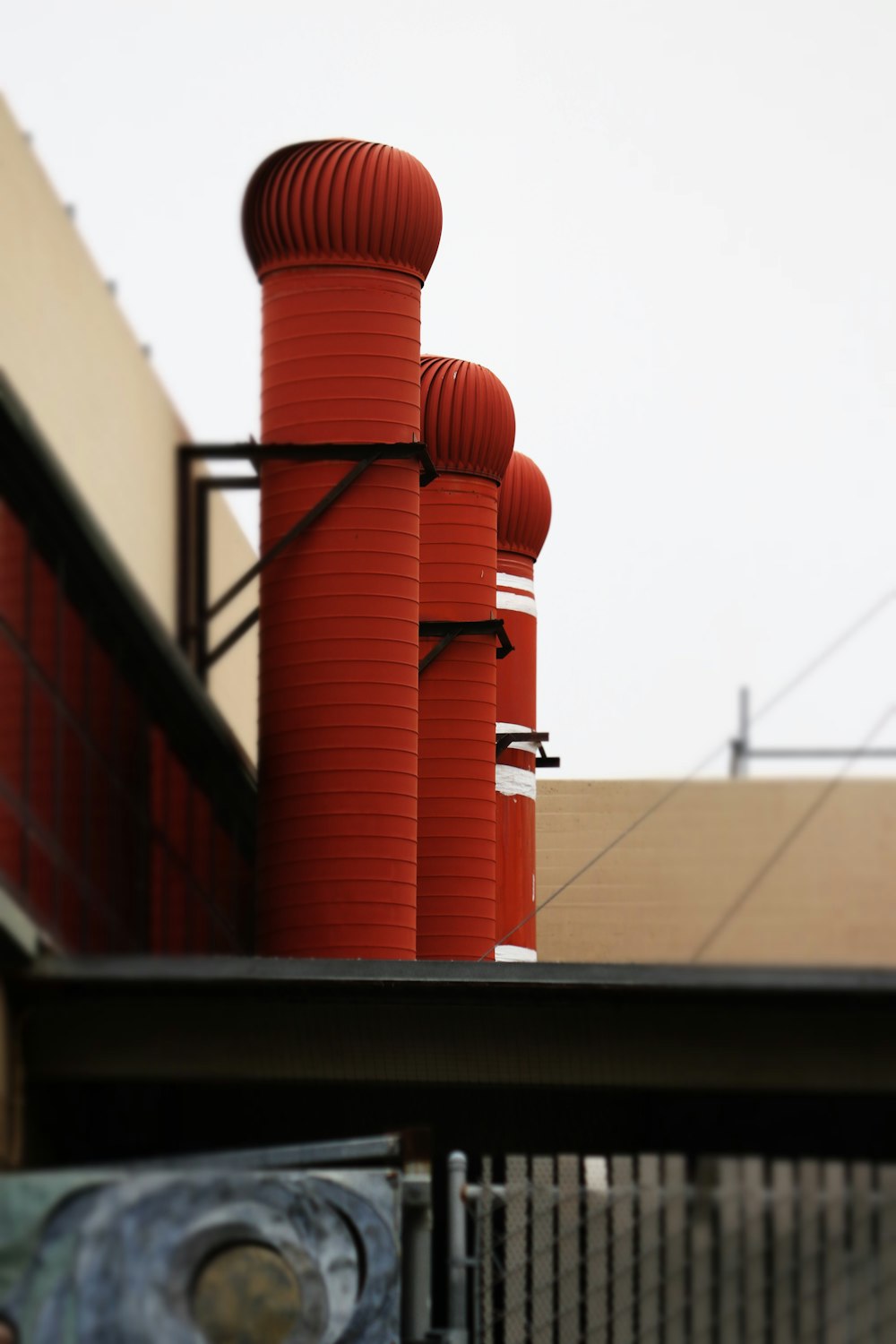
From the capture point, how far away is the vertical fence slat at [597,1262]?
11047 mm

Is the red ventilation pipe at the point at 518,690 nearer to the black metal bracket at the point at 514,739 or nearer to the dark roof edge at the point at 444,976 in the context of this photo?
the black metal bracket at the point at 514,739

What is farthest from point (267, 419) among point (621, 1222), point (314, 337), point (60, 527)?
point (621, 1222)

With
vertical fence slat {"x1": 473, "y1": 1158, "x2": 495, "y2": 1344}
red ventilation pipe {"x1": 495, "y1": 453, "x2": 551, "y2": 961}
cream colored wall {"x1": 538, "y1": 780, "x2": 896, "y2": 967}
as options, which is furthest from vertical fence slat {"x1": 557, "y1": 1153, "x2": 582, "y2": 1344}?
red ventilation pipe {"x1": 495, "y1": 453, "x2": 551, "y2": 961}

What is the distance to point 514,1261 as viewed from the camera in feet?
38.2

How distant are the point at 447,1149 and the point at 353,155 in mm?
6962

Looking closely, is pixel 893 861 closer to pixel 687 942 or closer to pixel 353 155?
pixel 687 942

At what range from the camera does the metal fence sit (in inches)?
406

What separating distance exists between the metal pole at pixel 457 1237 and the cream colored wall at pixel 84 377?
3929 mm

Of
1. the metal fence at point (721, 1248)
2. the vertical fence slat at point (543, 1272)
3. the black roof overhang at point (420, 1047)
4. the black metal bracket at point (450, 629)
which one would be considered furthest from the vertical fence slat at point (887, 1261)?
the black metal bracket at point (450, 629)

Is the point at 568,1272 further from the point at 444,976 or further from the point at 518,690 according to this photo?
the point at 518,690

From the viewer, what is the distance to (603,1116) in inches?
459

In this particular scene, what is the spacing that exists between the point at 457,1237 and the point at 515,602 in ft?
43.5

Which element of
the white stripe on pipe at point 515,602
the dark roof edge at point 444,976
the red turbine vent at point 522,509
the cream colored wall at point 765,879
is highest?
the red turbine vent at point 522,509

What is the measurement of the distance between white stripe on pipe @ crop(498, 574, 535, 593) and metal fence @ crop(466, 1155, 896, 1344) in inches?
507
